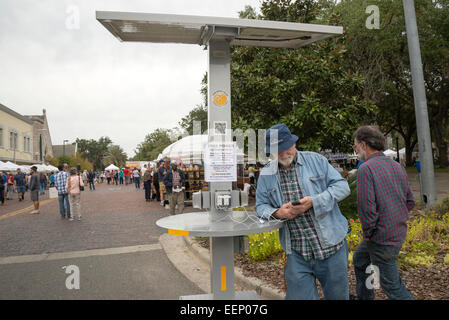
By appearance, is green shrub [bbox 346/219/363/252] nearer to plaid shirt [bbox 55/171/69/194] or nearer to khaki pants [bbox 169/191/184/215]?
khaki pants [bbox 169/191/184/215]

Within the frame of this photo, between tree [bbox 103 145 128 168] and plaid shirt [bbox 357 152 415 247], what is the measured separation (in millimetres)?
109333

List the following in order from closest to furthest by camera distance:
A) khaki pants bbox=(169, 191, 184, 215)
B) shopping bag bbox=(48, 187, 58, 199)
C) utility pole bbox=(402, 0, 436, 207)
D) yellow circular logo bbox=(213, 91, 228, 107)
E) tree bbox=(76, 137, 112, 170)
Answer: yellow circular logo bbox=(213, 91, 228, 107), utility pole bbox=(402, 0, 436, 207), khaki pants bbox=(169, 191, 184, 215), shopping bag bbox=(48, 187, 58, 199), tree bbox=(76, 137, 112, 170)

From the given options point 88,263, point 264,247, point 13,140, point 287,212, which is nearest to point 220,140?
point 287,212

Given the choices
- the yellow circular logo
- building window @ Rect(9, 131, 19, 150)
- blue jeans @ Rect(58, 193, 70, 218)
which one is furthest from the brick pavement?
building window @ Rect(9, 131, 19, 150)

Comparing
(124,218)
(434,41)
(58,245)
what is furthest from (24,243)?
(434,41)

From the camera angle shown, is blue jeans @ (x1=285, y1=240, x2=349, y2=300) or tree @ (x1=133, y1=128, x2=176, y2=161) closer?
blue jeans @ (x1=285, y1=240, x2=349, y2=300)

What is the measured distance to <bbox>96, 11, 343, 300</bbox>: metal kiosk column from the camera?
105 inches

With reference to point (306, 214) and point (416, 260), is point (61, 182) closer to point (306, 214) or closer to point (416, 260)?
point (306, 214)

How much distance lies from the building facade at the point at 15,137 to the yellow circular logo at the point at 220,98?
1544 inches

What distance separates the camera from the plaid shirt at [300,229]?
8.04 feet

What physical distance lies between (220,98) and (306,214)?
1.30 meters

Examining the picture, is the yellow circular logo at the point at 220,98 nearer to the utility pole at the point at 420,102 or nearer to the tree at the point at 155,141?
the utility pole at the point at 420,102

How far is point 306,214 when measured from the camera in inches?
100

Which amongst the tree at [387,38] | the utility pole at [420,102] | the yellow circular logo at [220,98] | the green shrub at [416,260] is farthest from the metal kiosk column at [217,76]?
the tree at [387,38]
